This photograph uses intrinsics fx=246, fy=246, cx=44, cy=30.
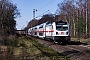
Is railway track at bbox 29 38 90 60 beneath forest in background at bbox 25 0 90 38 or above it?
beneath

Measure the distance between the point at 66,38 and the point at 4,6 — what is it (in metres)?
27.4

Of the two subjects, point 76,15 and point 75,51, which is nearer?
point 75,51

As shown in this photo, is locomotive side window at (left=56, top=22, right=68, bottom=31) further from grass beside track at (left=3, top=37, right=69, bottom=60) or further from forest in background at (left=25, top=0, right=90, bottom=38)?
forest in background at (left=25, top=0, right=90, bottom=38)

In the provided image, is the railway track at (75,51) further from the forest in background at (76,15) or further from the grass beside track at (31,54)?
the forest in background at (76,15)

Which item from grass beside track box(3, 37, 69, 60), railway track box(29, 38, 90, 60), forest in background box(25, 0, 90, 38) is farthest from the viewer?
forest in background box(25, 0, 90, 38)

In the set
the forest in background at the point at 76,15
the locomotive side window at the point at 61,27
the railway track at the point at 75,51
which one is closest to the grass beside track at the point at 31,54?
the railway track at the point at 75,51

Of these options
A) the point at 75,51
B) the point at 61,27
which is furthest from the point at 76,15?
the point at 75,51

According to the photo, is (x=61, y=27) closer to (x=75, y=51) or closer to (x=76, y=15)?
(x=75, y=51)

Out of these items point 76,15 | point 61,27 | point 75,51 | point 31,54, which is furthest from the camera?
point 76,15

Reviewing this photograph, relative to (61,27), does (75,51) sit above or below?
→ below

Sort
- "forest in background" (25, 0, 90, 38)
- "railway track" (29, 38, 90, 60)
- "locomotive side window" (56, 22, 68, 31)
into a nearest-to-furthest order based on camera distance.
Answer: "railway track" (29, 38, 90, 60) < "locomotive side window" (56, 22, 68, 31) < "forest in background" (25, 0, 90, 38)

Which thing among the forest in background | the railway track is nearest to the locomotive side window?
the railway track

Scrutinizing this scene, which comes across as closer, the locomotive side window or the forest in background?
the locomotive side window

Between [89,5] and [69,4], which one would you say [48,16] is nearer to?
[69,4]
